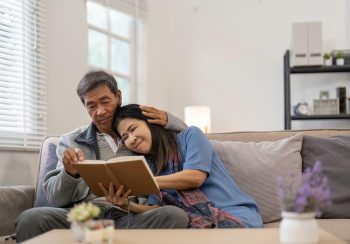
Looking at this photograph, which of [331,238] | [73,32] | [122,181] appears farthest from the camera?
[73,32]

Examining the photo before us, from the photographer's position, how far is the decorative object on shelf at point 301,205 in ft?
3.43

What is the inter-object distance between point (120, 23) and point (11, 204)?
256cm

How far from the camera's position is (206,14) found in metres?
4.91

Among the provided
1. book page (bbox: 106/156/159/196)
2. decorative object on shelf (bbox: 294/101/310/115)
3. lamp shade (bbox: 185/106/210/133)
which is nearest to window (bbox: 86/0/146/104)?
lamp shade (bbox: 185/106/210/133)

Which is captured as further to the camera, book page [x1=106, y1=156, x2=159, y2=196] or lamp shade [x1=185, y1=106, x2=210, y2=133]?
lamp shade [x1=185, y1=106, x2=210, y2=133]

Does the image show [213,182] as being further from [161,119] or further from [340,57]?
[340,57]

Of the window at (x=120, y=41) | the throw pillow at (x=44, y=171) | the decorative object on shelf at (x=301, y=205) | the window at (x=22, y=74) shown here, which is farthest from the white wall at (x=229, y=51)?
the decorative object on shelf at (x=301, y=205)

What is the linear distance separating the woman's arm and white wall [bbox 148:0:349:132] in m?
2.83

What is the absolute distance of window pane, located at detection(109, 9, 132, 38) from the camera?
13.7ft

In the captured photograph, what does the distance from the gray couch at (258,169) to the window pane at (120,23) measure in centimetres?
205

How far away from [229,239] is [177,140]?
30.3 inches

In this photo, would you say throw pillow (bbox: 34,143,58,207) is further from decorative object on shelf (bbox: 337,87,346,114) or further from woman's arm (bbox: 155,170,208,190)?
decorative object on shelf (bbox: 337,87,346,114)

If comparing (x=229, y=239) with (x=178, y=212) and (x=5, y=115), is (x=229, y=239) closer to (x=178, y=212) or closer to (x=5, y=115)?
(x=178, y=212)

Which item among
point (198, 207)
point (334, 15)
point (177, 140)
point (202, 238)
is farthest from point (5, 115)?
point (334, 15)
